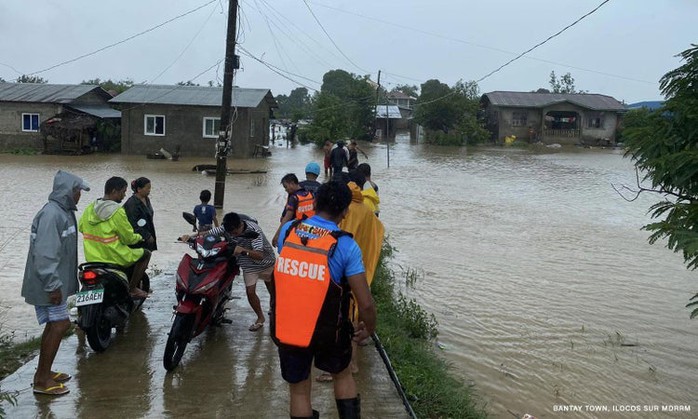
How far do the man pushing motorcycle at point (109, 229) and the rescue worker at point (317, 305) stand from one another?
2.72m

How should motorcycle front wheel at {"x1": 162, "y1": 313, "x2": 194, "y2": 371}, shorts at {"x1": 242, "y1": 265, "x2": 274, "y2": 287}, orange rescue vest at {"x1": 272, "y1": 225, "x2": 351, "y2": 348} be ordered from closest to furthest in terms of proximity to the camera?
orange rescue vest at {"x1": 272, "y1": 225, "x2": 351, "y2": 348} → motorcycle front wheel at {"x1": 162, "y1": 313, "x2": 194, "y2": 371} → shorts at {"x1": 242, "y1": 265, "x2": 274, "y2": 287}

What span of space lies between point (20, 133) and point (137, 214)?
3352 cm

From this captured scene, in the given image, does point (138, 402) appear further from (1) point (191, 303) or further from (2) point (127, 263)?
(2) point (127, 263)

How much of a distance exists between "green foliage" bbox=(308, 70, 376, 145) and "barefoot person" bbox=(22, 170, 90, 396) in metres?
39.7

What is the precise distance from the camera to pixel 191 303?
5.42 meters

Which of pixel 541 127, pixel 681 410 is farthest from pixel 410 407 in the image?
pixel 541 127

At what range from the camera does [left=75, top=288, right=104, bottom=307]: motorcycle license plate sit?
18.1 ft

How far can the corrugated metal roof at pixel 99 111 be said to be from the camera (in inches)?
1427

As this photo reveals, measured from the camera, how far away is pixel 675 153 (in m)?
5.85

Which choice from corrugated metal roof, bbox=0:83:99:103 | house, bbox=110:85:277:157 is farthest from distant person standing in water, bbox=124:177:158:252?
corrugated metal roof, bbox=0:83:99:103

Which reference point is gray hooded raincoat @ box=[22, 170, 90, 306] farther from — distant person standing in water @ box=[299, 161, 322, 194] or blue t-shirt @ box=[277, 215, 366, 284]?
distant person standing in water @ box=[299, 161, 322, 194]

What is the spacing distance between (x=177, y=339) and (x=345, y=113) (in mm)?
47673

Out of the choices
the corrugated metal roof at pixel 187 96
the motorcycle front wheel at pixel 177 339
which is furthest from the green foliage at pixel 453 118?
the motorcycle front wheel at pixel 177 339

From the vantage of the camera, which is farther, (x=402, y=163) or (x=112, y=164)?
(x=402, y=163)
